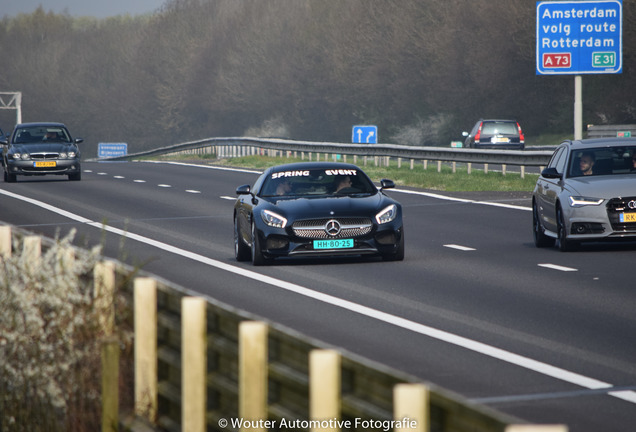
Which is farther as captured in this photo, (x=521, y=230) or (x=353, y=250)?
(x=521, y=230)

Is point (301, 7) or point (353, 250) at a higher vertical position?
point (301, 7)

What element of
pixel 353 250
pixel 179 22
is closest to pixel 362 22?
pixel 179 22

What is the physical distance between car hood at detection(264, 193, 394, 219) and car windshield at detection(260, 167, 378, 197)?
1.36 feet

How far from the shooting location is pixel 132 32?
183750mm

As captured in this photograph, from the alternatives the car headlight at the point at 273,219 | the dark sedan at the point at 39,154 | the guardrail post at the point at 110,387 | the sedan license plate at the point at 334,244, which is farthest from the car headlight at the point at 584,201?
the dark sedan at the point at 39,154

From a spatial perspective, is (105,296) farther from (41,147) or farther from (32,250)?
(41,147)

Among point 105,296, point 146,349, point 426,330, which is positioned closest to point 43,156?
point 426,330

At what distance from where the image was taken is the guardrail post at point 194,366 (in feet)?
20.2

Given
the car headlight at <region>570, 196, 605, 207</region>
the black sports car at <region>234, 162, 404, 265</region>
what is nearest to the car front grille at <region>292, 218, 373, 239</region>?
the black sports car at <region>234, 162, 404, 265</region>

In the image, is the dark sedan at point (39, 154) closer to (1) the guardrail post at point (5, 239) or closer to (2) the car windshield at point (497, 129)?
(2) the car windshield at point (497, 129)

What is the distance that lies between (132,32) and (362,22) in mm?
79306

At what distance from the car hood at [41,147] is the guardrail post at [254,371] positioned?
113 feet

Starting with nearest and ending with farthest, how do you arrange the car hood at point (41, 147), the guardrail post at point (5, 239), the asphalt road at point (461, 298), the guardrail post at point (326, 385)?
1. the guardrail post at point (326, 385)
2. the asphalt road at point (461, 298)
3. the guardrail post at point (5, 239)
4. the car hood at point (41, 147)

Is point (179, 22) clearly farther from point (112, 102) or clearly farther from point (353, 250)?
point (353, 250)
